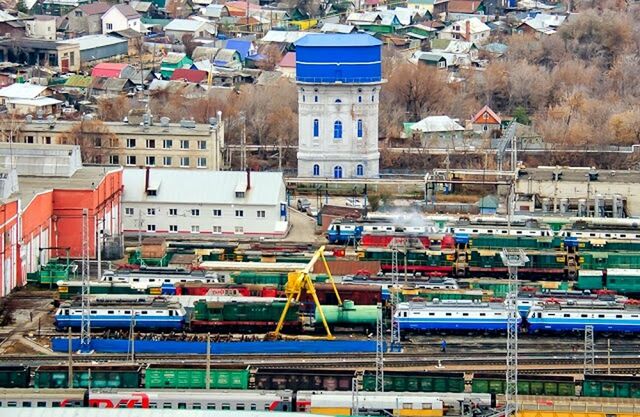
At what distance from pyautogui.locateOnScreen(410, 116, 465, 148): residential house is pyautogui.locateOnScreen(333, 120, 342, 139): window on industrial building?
4.65m

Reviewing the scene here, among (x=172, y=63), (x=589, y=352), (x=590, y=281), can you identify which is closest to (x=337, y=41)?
(x=590, y=281)

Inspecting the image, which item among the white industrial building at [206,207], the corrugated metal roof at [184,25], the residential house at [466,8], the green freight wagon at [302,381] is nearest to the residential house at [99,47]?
the corrugated metal roof at [184,25]

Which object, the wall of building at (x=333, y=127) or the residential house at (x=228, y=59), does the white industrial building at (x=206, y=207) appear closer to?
the wall of building at (x=333, y=127)

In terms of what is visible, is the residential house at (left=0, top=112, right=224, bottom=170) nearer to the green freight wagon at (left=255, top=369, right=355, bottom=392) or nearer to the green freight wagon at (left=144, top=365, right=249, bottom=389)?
the green freight wagon at (left=144, top=365, right=249, bottom=389)

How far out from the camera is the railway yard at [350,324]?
23344mm

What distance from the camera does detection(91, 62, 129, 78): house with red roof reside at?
51.5m

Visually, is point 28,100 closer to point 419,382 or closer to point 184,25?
point 184,25

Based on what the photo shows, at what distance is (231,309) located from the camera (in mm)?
28531

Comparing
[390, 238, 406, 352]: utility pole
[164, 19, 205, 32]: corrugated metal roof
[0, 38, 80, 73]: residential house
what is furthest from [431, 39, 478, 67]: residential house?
[390, 238, 406, 352]: utility pole

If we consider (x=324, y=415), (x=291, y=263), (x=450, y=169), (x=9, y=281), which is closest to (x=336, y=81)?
(x=450, y=169)

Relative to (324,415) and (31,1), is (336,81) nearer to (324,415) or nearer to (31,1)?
(324,415)

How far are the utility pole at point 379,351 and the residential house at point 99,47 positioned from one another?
95.1 feet

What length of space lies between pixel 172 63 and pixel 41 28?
739 cm

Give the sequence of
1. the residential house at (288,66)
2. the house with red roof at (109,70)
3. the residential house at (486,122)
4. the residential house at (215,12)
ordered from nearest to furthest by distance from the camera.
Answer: the residential house at (486,122) → the house with red roof at (109,70) → the residential house at (288,66) → the residential house at (215,12)
